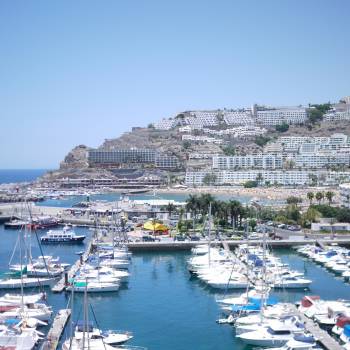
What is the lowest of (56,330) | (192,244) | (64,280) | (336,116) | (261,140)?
(56,330)

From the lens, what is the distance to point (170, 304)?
32938 millimetres

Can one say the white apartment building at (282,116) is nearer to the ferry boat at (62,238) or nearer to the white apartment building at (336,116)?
the white apartment building at (336,116)

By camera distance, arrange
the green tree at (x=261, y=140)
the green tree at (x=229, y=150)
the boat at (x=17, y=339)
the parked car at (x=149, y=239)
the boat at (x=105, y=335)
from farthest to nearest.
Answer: the green tree at (x=261, y=140), the green tree at (x=229, y=150), the parked car at (x=149, y=239), the boat at (x=105, y=335), the boat at (x=17, y=339)

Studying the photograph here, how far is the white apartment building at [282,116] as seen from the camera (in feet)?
565

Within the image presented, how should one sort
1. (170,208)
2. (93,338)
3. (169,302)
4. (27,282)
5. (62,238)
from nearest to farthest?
1. (93,338)
2. (169,302)
3. (27,282)
4. (62,238)
5. (170,208)

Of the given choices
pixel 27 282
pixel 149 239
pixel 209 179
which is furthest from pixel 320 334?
pixel 209 179

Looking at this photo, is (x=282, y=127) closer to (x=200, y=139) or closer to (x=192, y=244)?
(x=200, y=139)

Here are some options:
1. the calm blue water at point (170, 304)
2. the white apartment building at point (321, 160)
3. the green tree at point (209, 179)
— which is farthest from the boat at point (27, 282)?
the white apartment building at point (321, 160)

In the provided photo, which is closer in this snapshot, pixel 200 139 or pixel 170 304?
pixel 170 304

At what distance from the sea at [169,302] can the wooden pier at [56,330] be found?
365 millimetres

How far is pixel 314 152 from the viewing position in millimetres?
139625

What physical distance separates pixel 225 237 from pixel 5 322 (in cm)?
2767

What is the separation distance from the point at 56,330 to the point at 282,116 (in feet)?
500

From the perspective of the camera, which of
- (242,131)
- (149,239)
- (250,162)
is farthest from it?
(242,131)
